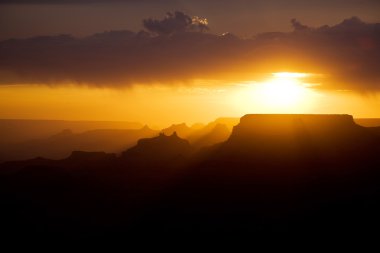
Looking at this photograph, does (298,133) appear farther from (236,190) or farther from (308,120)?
(236,190)

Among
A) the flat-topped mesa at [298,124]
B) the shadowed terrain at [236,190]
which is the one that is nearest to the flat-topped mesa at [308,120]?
the flat-topped mesa at [298,124]

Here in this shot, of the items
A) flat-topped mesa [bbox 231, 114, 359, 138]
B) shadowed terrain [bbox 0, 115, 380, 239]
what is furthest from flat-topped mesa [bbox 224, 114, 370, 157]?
shadowed terrain [bbox 0, 115, 380, 239]

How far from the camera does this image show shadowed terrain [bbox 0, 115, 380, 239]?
117781 mm

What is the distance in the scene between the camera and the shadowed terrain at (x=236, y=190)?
118 metres

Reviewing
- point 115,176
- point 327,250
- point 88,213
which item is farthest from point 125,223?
point 327,250

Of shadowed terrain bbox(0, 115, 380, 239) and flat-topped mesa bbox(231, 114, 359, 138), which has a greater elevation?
flat-topped mesa bbox(231, 114, 359, 138)

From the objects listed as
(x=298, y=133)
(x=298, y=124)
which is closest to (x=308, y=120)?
(x=298, y=124)

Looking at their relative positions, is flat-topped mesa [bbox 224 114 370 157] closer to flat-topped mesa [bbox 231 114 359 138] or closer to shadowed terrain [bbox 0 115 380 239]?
flat-topped mesa [bbox 231 114 359 138]

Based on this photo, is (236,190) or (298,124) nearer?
(236,190)

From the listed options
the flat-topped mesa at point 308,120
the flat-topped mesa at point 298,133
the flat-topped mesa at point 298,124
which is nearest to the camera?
the flat-topped mesa at point 298,133

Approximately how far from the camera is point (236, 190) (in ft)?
435

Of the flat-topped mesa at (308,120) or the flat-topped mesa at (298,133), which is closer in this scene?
the flat-topped mesa at (298,133)

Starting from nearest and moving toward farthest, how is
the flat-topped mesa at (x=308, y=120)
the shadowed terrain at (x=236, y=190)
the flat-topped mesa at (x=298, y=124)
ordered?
the shadowed terrain at (x=236, y=190)
the flat-topped mesa at (x=298, y=124)
the flat-topped mesa at (x=308, y=120)

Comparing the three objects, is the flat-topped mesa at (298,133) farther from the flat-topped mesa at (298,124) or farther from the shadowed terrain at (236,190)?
the shadowed terrain at (236,190)
